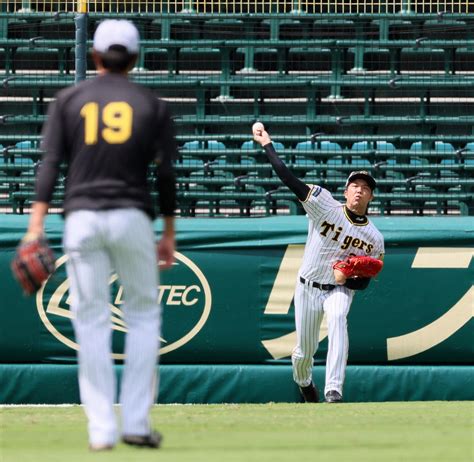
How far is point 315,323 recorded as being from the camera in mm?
8664

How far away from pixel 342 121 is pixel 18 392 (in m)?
5.04

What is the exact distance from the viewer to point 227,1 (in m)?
14.0

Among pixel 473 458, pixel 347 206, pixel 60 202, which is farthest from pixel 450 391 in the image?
pixel 473 458

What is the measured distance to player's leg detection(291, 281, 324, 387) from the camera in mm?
8633

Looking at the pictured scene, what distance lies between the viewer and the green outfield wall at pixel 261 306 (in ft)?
31.5

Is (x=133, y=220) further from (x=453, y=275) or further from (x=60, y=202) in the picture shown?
(x=60, y=202)

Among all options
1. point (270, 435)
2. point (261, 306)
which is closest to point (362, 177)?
point (261, 306)

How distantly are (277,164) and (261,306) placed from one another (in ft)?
5.59

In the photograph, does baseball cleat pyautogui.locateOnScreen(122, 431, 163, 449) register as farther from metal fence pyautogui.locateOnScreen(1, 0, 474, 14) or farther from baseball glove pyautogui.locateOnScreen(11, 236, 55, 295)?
metal fence pyautogui.locateOnScreen(1, 0, 474, 14)

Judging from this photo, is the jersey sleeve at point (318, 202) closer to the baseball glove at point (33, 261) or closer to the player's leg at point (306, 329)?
the player's leg at point (306, 329)

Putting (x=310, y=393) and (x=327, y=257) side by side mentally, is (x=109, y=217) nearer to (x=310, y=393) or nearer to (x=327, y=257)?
(x=327, y=257)

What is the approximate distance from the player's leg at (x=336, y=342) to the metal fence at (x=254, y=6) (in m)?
5.72

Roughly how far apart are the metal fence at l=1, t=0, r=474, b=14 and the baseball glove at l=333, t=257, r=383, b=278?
18.3 feet

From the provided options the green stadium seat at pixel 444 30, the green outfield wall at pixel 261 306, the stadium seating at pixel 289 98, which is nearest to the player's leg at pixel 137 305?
the green outfield wall at pixel 261 306
